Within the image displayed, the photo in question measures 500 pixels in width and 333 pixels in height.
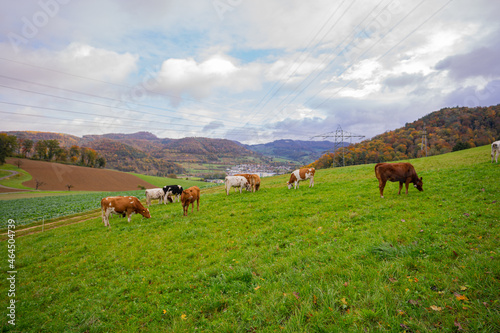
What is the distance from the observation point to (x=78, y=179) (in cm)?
7944

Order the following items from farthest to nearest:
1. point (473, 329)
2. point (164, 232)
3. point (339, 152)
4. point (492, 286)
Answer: point (339, 152) → point (164, 232) → point (492, 286) → point (473, 329)

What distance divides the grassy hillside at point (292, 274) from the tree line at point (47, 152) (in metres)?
127

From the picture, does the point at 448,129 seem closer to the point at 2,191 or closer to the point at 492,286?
the point at 492,286

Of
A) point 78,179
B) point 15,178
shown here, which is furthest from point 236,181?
point 15,178

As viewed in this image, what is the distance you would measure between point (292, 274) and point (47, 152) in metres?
150

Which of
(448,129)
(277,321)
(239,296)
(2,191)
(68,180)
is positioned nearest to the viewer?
(277,321)

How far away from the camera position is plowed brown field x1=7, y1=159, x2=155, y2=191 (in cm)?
7388

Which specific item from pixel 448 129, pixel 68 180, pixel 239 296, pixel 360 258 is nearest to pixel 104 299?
pixel 239 296

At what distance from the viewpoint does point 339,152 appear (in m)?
83.1

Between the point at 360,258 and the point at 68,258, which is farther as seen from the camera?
the point at 68,258

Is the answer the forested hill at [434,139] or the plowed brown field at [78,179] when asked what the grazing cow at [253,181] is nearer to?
the forested hill at [434,139]

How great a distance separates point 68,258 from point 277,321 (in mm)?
11564

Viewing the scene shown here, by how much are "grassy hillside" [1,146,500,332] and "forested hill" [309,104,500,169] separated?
7027 cm

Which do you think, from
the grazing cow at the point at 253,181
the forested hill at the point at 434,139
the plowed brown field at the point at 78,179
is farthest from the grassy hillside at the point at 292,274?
the plowed brown field at the point at 78,179
